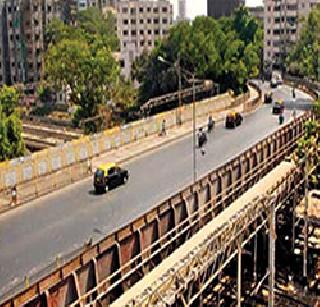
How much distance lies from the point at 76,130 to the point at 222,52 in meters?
23.3

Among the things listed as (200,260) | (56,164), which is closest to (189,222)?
(200,260)

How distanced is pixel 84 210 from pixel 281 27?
105662mm

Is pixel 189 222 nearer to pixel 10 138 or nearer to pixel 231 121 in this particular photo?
pixel 10 138

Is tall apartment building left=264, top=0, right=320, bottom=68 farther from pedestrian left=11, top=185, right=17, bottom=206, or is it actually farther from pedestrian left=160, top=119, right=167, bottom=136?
pedestrian left=11, top=185, right=17, bottom=206

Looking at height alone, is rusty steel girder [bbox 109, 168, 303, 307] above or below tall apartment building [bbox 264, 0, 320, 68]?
below

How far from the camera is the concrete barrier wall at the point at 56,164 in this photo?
36487mm

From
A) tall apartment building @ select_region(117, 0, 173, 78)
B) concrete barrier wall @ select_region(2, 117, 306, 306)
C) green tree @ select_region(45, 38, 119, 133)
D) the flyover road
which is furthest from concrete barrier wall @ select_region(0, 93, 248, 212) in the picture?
tall apartment building @ select_region(117, 0, 173, 78)

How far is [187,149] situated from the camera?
165 feet

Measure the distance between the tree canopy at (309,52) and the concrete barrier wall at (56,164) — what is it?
38.0 m

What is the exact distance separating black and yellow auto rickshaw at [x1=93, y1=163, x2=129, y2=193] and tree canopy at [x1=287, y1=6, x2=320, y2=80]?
51.3 metres

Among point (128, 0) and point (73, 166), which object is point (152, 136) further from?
point (128, 0)

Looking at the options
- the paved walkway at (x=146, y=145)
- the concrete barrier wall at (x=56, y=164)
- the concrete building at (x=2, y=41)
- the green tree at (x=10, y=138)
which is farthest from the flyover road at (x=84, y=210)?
the concrete building at (x=2, y=41)

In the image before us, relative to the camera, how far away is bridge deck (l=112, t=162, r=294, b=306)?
17.9m

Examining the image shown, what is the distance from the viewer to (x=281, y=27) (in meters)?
131
